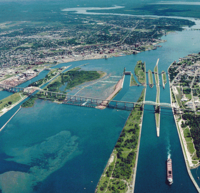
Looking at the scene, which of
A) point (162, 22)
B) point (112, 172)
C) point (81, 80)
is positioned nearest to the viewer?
point (112, 172)

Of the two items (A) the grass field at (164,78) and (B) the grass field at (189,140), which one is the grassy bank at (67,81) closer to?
(A) the grass field at (164,78)

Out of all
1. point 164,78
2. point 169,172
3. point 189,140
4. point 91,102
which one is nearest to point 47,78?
point 91,102

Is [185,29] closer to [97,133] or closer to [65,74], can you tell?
[65,74]

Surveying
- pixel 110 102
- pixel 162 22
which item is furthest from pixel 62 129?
pixel 162 22

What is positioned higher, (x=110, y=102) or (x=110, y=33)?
(x=110, y=33)

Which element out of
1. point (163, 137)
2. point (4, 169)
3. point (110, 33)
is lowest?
point (4, 169)

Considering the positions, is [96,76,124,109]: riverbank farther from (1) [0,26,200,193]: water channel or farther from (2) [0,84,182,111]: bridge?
(1) [0,26,200,193]: water channel

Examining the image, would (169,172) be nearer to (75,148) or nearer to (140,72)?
(75,148)
